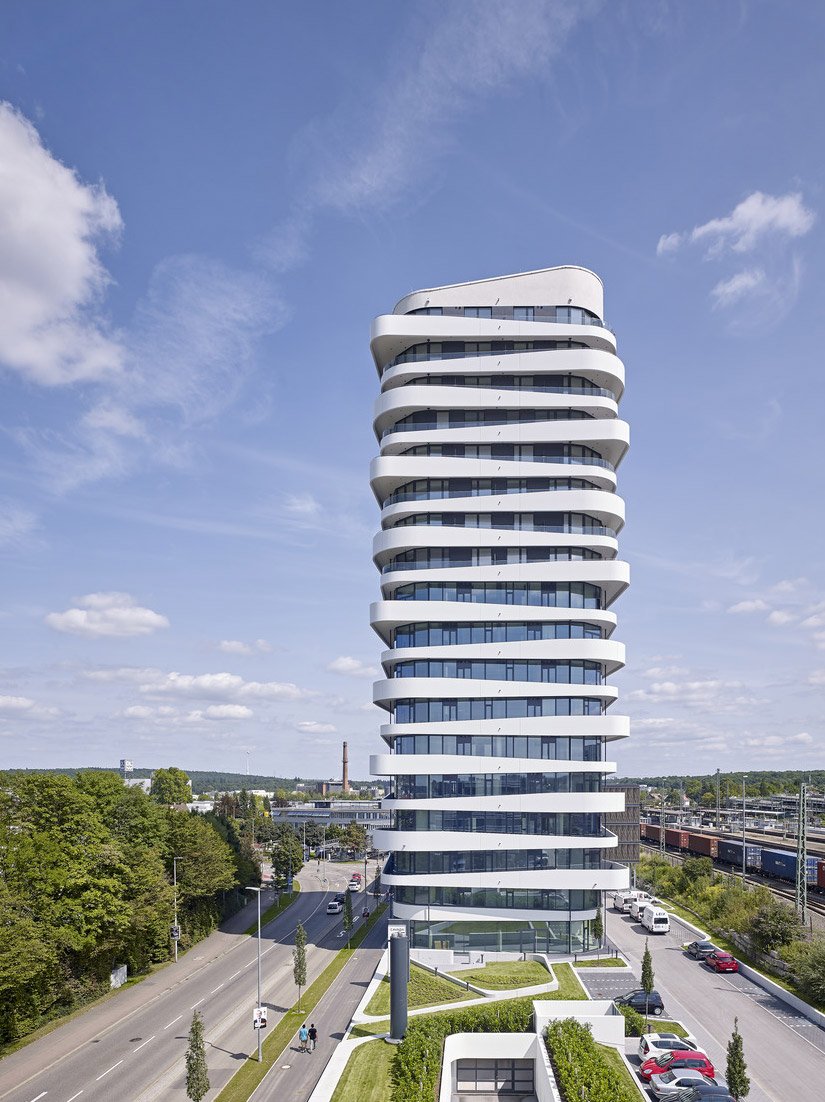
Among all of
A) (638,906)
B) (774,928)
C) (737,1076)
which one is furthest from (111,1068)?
(638,906)

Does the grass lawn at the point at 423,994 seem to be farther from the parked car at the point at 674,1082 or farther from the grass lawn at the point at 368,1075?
the parked car at the point at 674,1082

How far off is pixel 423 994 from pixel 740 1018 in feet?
57.2

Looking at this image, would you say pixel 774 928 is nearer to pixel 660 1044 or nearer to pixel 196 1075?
pixel 660 1044

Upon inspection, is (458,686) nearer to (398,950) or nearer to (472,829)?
(472,829)

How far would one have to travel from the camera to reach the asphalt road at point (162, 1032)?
1657 inches

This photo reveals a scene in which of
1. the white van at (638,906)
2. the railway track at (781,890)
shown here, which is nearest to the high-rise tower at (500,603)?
the white van at (638,906)

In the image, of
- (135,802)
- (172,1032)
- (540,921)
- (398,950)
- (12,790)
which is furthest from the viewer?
(135,802)

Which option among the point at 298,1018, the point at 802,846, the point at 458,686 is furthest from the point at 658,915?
the point at 298,1018

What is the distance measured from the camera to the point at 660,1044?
41.0 meters

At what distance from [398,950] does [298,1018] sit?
37.4 ft

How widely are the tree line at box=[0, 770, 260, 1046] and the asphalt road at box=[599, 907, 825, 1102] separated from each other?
1212 inches

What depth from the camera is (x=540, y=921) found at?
207 feet

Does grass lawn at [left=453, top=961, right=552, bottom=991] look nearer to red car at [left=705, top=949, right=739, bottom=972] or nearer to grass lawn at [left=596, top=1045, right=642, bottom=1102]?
grass lawn at [left=596, top=1045, right=642, bottom=1102]

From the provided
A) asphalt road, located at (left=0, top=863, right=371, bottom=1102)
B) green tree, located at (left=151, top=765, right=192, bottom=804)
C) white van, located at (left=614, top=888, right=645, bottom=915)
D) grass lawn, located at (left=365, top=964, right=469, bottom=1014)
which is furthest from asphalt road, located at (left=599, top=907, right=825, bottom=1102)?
green tree, located at (left=151, top=765, right=192, bottom=804)
